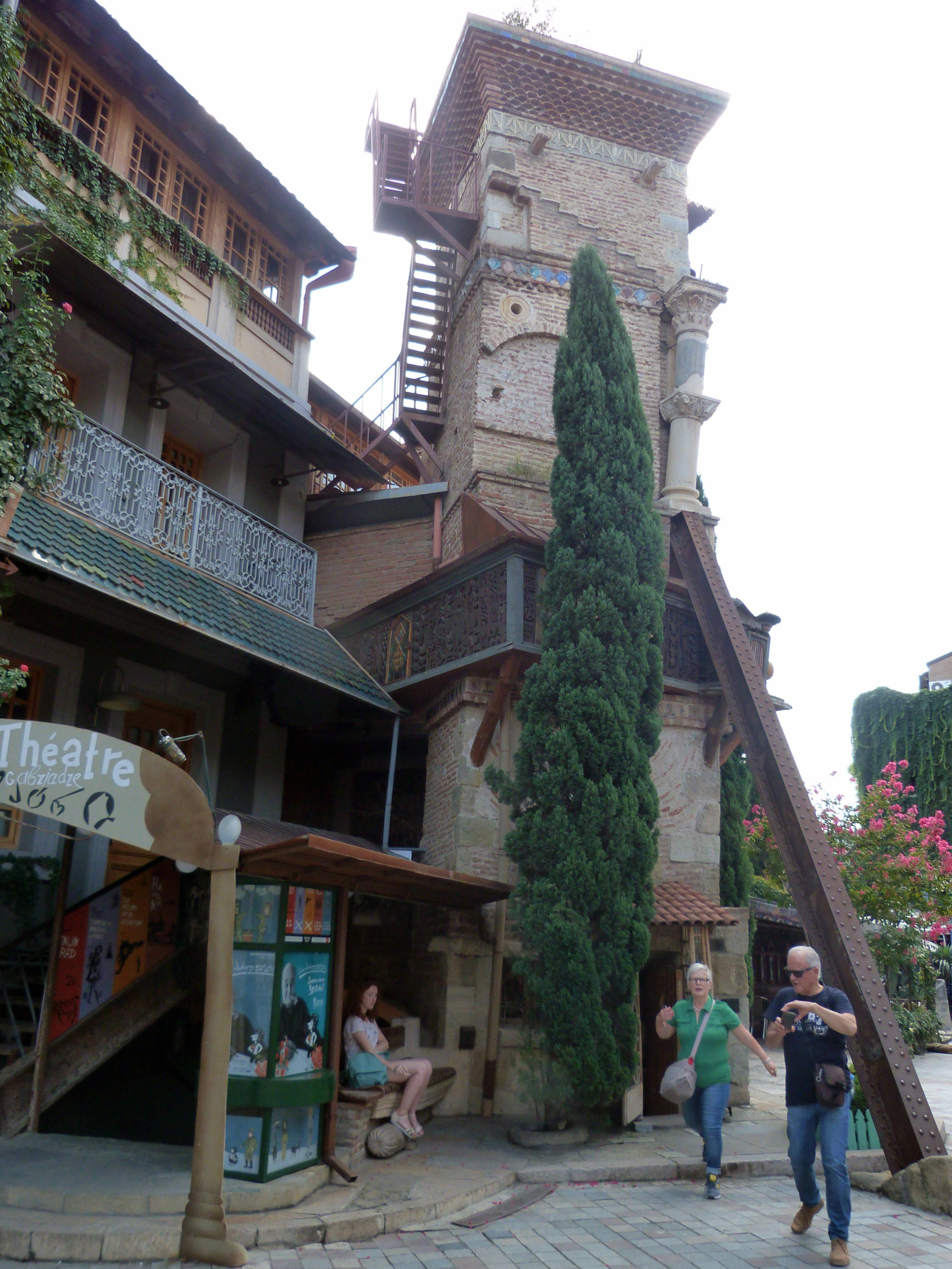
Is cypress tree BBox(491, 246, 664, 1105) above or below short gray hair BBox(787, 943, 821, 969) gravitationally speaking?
above

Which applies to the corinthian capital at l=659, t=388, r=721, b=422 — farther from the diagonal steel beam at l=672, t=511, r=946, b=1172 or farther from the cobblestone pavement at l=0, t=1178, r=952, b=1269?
the cobblestone pavement at l=0, t=1178, r=952, b=1269

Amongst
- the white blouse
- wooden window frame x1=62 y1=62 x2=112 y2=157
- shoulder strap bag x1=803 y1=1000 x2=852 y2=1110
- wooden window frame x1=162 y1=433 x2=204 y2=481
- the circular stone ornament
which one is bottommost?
the white blouse

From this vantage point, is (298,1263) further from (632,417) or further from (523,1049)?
(632,417)

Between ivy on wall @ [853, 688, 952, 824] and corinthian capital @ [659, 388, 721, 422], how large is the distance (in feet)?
61.4

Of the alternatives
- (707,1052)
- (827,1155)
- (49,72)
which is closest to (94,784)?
(707,1052)

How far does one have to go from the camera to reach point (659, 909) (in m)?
9.67

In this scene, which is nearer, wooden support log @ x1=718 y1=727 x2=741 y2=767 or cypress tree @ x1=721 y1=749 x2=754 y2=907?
wooden support log @ x1=718 y1=727 x2=741 y2=767

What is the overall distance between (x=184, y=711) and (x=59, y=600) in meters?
2.20

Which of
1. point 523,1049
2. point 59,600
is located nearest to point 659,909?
point 523,1049

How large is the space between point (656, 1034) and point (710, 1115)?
3166mm

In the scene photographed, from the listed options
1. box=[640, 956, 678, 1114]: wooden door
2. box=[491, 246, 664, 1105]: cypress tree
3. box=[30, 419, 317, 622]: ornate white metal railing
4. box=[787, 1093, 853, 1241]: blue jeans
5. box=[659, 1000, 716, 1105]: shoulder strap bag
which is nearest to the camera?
box=[787, 1093, 853, 1241]: blue jeans

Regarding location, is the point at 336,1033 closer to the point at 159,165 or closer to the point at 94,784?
the point at 94,784

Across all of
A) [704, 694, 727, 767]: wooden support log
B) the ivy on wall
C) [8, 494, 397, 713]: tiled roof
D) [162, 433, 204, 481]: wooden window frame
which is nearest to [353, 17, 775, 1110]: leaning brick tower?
[704, 694, 727, 767]: wooden support log

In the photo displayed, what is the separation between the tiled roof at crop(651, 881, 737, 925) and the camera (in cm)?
948
